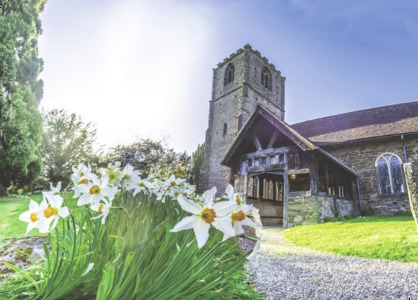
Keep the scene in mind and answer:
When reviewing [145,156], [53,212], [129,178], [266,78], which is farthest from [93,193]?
[266,78]

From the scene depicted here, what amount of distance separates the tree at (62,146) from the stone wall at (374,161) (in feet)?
58.7

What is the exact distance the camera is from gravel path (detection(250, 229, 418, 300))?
8.77 ft

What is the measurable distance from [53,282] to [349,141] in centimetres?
1590

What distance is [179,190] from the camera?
2131 mm

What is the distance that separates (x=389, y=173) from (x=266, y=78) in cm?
1779

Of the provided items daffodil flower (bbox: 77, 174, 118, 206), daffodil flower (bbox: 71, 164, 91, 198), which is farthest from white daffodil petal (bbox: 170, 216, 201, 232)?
daffodil flower (bbox: 71, 164, 91, 198)

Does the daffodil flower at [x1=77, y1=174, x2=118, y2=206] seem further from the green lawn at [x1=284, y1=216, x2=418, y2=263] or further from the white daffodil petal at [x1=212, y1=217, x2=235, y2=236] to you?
the green lawn at [x1=284, y1=216, x2=418, y2=263]

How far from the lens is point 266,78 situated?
27.8 meters

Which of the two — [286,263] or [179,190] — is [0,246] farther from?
[286,263]

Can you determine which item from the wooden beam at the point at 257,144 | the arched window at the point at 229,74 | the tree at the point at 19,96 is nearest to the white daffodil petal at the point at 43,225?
the wooden beam at the point at 257,144

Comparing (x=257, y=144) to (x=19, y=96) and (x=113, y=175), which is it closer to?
(x=113, y=175)

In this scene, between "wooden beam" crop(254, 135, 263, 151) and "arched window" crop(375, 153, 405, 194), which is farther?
"arched window" crop(375, 153, 405, 194)

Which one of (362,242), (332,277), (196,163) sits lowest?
(332,277)

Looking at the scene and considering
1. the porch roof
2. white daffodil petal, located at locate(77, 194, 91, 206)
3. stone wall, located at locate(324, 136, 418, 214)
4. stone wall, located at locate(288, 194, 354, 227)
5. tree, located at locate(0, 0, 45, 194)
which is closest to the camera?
white daffodil petal, located at locate(77, 194, 91, 206)
